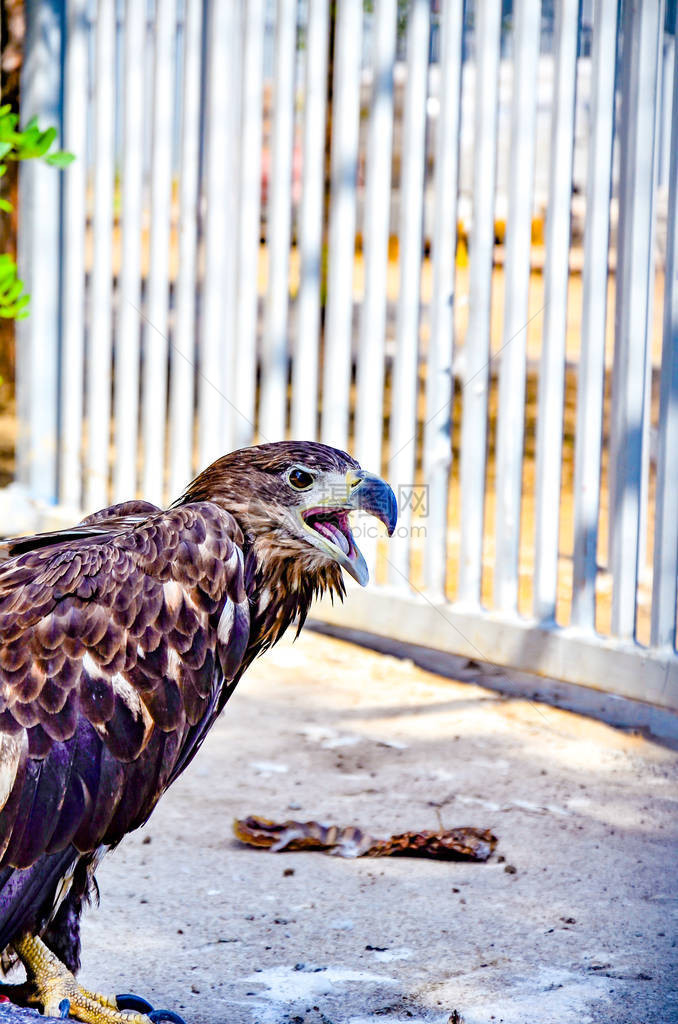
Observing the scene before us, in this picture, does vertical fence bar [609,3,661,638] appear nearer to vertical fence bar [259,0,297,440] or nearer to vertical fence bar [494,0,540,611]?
vertical fence bar [494,0,540,611]

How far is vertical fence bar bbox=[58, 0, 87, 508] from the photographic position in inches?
246

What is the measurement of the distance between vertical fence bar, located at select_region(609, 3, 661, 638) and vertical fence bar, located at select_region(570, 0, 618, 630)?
0.06 metres

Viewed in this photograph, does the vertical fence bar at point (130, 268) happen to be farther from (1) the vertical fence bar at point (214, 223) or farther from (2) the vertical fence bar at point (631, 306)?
(2) the vertical fence bar at point (631, 306)

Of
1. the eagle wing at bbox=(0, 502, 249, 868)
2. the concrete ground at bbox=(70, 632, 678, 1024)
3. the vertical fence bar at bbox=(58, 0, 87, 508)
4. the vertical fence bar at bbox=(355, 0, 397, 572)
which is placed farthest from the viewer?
the vertical fence bar at bbox=(58, 0, 87, 508)

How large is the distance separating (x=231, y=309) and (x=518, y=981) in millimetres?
3686

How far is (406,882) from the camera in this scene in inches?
123

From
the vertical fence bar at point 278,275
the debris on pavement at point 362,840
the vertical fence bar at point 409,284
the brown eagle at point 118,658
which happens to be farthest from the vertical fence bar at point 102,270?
the brown eagle at point 118,658

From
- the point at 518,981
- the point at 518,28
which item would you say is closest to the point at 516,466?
the point at 518,28

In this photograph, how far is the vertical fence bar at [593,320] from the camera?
423cm

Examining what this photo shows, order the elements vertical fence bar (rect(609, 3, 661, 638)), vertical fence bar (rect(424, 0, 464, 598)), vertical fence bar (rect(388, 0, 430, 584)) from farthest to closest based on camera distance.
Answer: vertical fence bar (rect(388, 0, 430, 584)) < vertical fence bar (rect(424, 0, 464, 598)) < vertical fence bar (rect(609, 3, 661, 638))

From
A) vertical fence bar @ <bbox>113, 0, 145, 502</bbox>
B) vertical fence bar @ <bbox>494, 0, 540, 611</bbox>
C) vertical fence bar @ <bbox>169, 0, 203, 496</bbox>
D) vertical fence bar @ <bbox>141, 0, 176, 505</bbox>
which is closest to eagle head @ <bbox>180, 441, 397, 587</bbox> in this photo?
vertical fence bar @ <bbox>494, 0, 540, 611</bbox>

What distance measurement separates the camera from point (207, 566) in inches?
89.7

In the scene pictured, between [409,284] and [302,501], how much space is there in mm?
2648

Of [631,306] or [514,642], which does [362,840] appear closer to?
[514,642]
